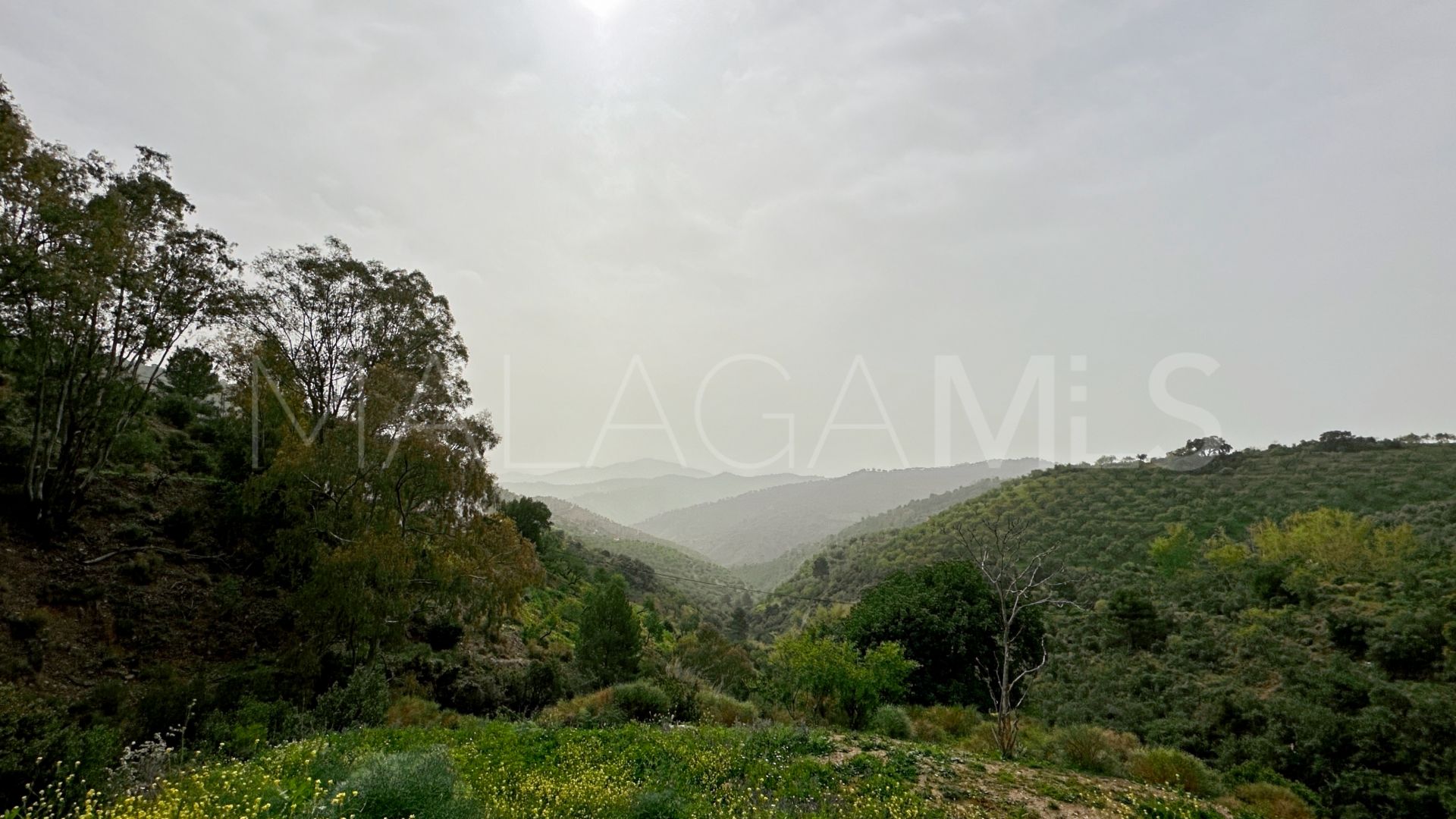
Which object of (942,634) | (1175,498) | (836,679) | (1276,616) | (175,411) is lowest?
(942,634)

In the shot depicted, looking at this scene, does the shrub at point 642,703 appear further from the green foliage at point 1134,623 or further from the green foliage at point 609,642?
the green foliage at point 1134,623

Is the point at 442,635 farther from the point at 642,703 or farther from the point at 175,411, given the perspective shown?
the point at 175,411

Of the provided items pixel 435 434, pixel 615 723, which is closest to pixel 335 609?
pixel 435 434

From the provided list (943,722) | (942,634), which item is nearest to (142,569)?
(943,722)

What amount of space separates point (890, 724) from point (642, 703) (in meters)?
7.64

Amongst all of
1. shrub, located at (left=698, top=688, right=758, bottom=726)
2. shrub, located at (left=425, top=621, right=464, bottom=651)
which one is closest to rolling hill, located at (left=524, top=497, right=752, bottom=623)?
shrub, located at (left=425, top=621, right=464, bottom=651)

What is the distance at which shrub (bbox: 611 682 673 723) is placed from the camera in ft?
50.3

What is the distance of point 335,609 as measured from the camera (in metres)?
13.9

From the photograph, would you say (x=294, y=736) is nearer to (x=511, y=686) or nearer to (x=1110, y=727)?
(x=511, y=686)

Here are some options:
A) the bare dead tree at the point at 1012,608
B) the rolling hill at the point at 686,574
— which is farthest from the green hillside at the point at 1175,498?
the rolling hill at the point at 686,574

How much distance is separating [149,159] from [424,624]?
17.4 metres

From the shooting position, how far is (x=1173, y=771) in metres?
11.1

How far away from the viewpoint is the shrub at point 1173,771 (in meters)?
10.7

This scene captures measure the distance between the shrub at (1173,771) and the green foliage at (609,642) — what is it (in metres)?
15.9
